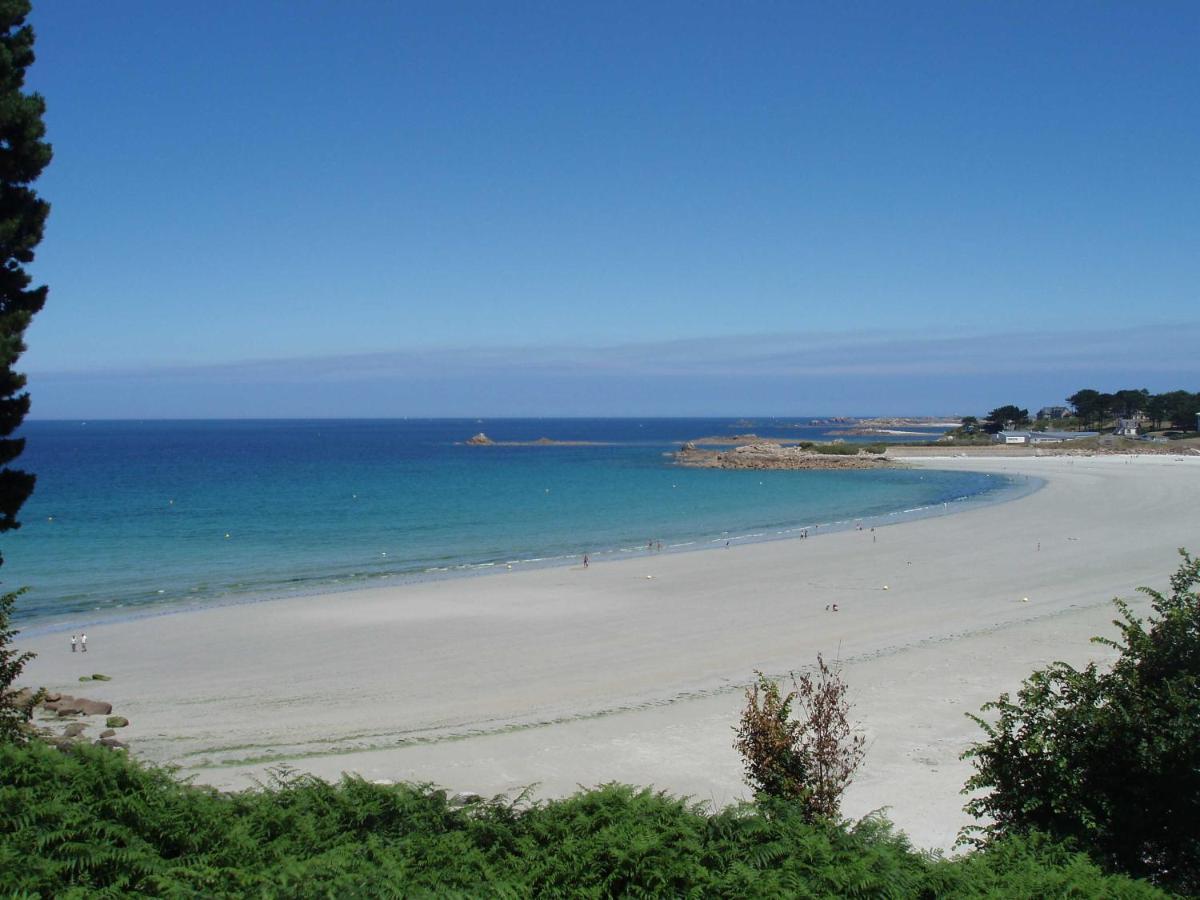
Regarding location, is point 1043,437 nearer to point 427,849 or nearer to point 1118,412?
point 1118,412

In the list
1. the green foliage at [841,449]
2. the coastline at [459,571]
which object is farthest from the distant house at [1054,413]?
the coastline at [459,571]

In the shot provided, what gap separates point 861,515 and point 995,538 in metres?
12.8

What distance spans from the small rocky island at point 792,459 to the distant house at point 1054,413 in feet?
315

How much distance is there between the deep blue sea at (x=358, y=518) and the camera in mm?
32500

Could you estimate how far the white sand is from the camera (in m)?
13.5

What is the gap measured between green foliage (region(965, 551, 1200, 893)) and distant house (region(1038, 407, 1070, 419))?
19569 centimetres

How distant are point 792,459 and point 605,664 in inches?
3236

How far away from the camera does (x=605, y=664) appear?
65.6 feet

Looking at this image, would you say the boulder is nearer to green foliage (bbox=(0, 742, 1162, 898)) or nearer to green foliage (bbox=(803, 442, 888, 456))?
green foliage (bbox=(0, 742, 1162, 898))

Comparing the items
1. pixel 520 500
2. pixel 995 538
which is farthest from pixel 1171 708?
pixel 520 500

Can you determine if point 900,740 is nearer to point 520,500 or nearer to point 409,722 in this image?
point 409,722

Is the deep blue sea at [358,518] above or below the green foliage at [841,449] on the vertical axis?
below

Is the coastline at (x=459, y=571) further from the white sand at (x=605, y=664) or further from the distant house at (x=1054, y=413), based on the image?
the distant house at (x=1054, y=413)

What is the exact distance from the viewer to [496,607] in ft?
88.1
